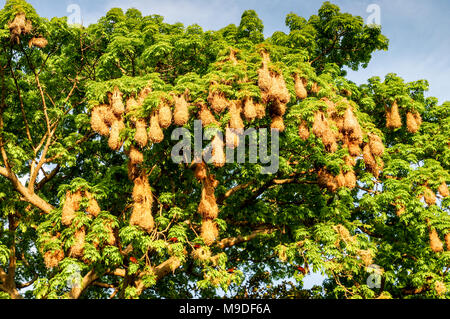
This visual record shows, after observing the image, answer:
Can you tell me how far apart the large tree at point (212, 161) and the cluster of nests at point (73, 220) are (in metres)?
0.03

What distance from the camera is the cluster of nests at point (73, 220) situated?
28.7ft

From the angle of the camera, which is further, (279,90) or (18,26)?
(18,26)

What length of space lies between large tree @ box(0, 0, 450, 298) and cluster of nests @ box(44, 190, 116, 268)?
0.03 metres

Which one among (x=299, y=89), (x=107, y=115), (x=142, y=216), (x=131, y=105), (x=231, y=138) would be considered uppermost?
(x=299, y=89)

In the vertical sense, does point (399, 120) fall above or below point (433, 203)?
above

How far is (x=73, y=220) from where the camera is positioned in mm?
8930

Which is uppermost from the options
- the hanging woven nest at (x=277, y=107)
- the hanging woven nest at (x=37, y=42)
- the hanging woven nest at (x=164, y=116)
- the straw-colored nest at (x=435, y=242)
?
the hanging woven nest at (x=37, y=42)

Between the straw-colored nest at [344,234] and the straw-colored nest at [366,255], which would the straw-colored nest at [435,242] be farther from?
the straw-colored nest at [344,234]

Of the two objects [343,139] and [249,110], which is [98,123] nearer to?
[249,110]

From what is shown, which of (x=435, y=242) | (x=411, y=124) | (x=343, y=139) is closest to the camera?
(x=343, y=139)

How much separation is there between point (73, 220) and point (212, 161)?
134 inches

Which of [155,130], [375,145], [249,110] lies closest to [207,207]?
[155,130]

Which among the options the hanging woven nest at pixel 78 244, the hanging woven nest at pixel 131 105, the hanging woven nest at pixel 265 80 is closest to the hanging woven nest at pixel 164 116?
the hanging woven nest at pixel 131 105
